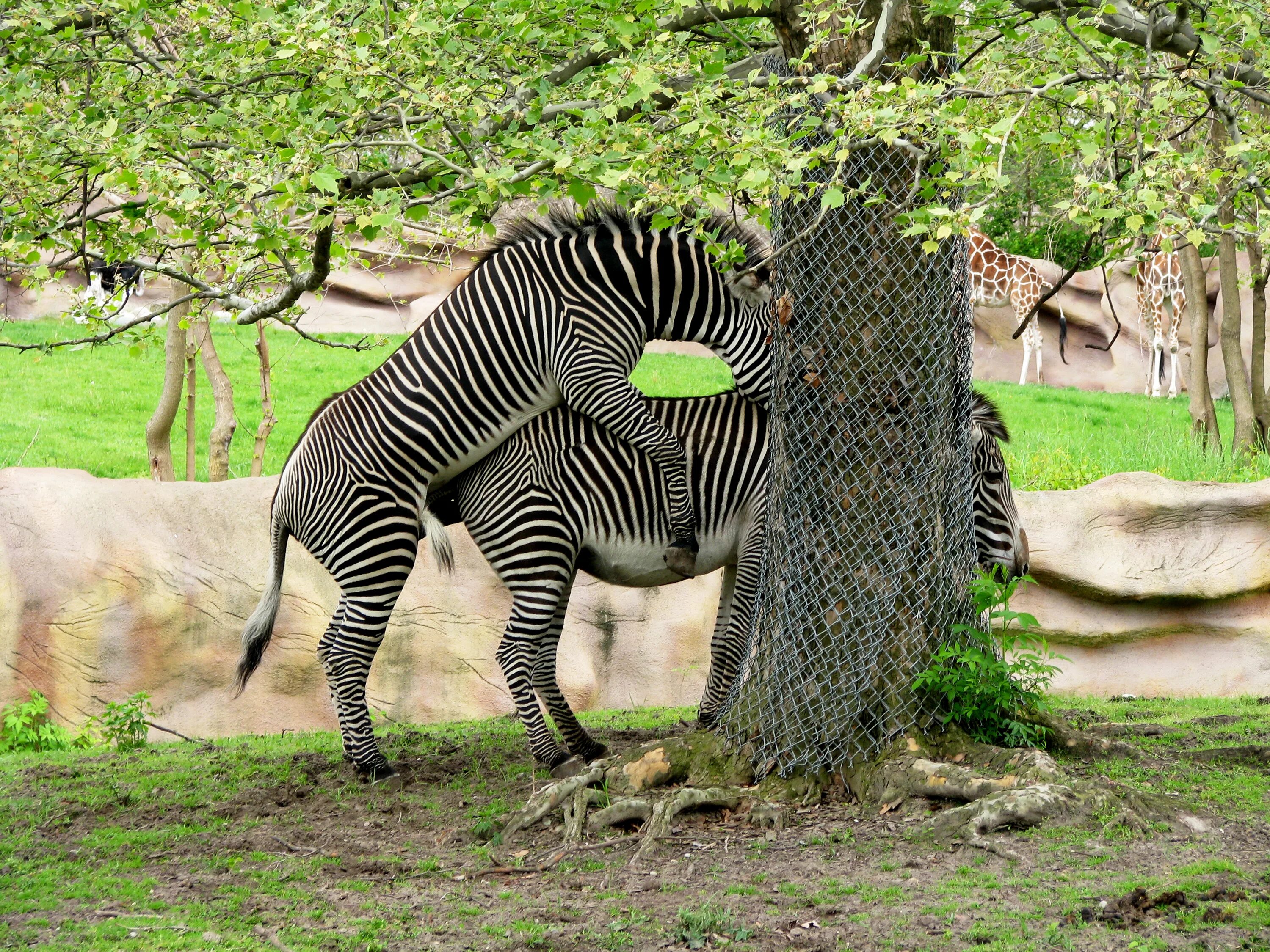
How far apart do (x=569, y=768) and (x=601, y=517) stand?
1.22 metres

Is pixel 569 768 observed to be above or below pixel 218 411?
below

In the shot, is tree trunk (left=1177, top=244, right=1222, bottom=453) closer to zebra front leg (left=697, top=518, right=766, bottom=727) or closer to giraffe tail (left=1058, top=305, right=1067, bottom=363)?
giraffe tail (left=1058, top=305, right=1067, bottom=363)

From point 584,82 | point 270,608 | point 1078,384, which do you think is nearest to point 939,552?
point 584,82

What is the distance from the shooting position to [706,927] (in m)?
3.51

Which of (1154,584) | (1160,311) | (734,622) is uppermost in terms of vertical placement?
(1160,311)

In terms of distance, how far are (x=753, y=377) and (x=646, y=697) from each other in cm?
307

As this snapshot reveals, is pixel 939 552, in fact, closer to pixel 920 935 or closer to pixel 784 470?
pixel 784 470

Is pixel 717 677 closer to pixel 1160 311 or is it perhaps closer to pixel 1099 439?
pixel 1099 439

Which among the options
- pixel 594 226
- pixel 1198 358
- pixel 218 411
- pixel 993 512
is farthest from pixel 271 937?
pixel 1198 358

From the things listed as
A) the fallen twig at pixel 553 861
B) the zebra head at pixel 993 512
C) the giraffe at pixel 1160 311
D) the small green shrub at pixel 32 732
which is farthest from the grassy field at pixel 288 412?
the fallen twig at pixel 553 861

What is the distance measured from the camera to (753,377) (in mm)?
5922

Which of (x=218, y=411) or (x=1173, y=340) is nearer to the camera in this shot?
(x=218, y=411)

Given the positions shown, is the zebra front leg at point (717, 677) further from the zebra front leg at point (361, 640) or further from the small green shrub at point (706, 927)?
the small green shrub at point (706, 927)

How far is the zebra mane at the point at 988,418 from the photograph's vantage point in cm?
613
